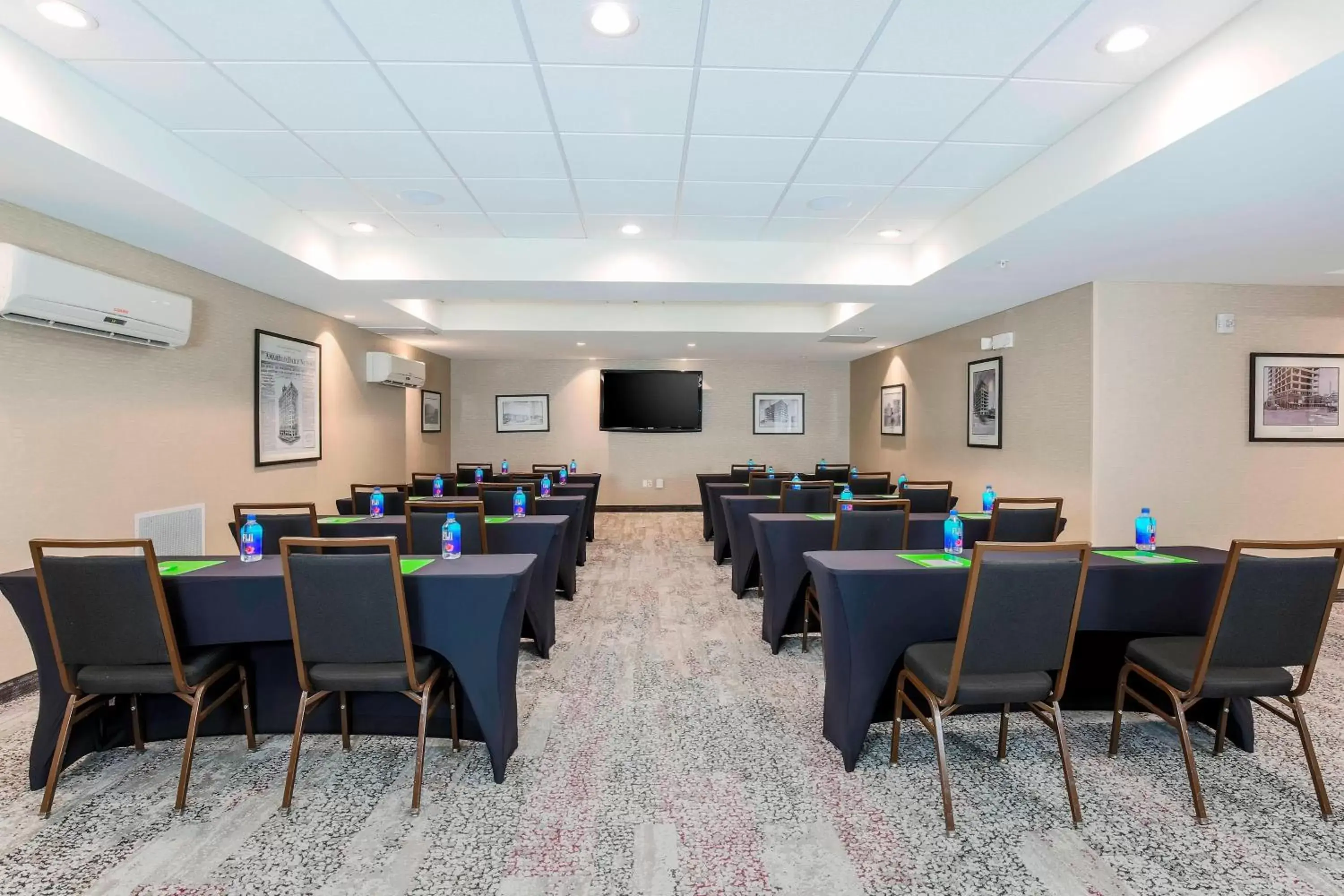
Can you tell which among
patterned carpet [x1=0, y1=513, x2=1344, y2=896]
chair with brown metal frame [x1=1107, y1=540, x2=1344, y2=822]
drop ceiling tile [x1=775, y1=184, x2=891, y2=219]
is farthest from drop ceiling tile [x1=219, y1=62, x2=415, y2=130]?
chair with brown metal frame [x1=1107, y1=540, x2=1344, y2=822]

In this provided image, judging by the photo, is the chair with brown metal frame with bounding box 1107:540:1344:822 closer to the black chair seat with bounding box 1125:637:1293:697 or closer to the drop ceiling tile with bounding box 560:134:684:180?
the black chair seat with bounding box 1125:637:1293:697

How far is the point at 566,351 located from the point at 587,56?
6937 mm

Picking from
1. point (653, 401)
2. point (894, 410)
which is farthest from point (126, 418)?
point (894, 410)

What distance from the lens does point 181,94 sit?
9.00 ft

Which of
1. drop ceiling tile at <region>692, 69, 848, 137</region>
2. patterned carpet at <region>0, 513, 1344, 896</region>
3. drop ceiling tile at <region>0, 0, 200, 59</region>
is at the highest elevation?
drop ceiling tile at <region>0, 0, 200, 59</region>

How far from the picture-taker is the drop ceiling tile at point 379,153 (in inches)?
122

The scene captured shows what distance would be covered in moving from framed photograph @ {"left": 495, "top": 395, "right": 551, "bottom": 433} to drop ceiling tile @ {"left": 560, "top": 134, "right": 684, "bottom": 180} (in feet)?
22.6

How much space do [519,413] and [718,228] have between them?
21.0 feet

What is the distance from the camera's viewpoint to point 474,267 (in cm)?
490

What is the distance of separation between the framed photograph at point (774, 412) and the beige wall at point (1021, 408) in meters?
2.37

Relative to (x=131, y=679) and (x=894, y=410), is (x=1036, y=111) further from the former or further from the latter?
(x=894, y=410)

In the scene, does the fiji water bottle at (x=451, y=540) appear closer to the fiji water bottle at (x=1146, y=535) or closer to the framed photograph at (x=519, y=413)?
the fiji water bottle at (x=1146, y=535)

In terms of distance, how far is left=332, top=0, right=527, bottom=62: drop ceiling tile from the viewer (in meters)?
2.16

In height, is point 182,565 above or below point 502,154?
below
